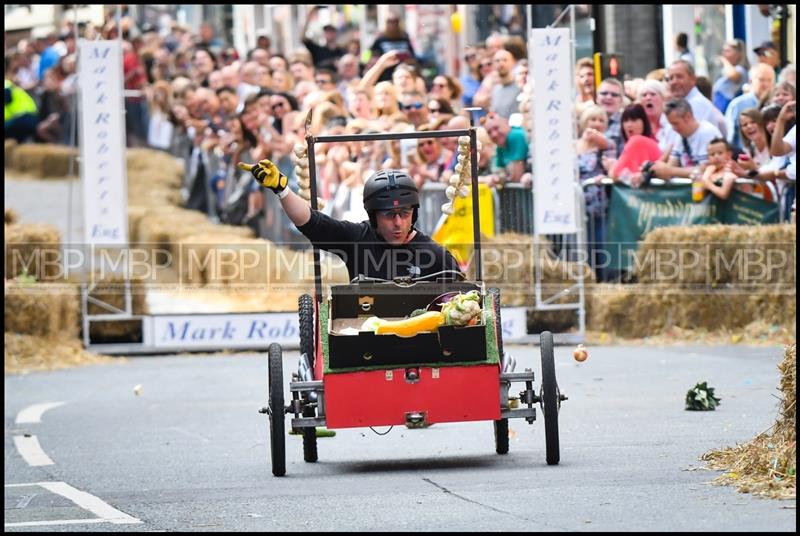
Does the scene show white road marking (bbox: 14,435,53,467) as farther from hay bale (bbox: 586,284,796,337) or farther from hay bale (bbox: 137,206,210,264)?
hay bale (bbox: 137,206,210,264)

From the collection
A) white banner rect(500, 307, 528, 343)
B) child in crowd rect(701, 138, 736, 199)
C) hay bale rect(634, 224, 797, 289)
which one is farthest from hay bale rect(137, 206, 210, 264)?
child in crowd rect(701, 138, 736, 199)

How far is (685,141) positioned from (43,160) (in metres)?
18.5

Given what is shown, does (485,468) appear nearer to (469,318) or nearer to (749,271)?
(469,318)

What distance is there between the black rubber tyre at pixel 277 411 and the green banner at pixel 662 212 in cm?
887

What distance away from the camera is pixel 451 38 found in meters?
28.0

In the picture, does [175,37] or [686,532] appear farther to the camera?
[175,37]

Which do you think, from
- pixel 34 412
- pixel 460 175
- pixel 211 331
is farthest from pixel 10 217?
pixel 460 175

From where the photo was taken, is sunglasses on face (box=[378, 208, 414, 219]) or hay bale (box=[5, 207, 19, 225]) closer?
sunglasses on face (box=[378, 208, 414, 219])

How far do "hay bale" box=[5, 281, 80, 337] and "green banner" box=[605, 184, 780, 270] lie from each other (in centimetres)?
584

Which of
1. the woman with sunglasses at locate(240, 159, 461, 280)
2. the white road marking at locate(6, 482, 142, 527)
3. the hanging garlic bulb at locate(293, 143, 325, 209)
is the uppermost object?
the hanging garlic bulb at locate(293, 143, 325, 209)

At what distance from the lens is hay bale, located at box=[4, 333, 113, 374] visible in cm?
1931

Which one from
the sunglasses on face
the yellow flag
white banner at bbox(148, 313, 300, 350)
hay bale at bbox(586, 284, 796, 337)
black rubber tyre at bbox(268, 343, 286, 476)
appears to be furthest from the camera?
white banner at bbox(148, 313, 300, 350)

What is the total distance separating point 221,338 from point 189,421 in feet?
18.2

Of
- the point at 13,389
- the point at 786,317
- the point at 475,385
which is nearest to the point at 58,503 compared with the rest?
the point at 475,385
